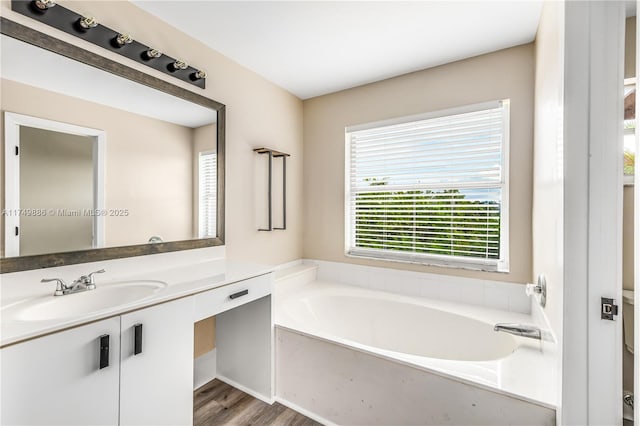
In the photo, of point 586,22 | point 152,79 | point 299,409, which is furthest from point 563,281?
point 152,79

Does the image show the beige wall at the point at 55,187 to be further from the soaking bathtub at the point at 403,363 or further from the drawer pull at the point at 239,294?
the soaking bathtub at the point at 403,363

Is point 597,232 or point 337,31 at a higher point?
point 337,31

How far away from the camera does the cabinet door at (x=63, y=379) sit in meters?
0.93

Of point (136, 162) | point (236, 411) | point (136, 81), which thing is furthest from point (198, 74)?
point (236, 411)

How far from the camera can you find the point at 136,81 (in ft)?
5.55

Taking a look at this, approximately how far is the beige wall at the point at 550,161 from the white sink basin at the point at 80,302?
69.4 inches

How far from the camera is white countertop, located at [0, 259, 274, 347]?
990 mm

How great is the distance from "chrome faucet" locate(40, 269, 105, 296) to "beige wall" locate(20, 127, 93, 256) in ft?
0.53

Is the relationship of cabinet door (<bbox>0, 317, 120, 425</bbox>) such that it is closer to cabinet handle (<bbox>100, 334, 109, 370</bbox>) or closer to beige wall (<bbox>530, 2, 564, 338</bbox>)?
cabinet handle (<bbox>100, 334, 109, 370</bbox>)

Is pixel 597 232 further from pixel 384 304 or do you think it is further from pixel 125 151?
pixel 125 151

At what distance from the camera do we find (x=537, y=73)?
1.89 meters

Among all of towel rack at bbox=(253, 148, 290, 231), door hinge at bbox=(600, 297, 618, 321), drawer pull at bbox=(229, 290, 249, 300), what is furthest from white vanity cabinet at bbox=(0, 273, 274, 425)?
door hinge at bbox=(600, 297, 618, 321)

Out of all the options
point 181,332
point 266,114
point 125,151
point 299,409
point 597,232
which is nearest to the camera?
point 597,232

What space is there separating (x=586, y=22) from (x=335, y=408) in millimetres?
2103
